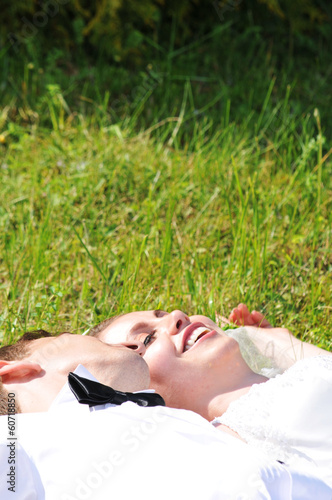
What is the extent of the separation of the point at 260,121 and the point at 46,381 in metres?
2.26

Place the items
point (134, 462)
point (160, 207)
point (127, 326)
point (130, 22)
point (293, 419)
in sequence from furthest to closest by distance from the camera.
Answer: point (130, 22)
point (160, 207)
point (127, 326)
point (293, 419)
point (134, 462)

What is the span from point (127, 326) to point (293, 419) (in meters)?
0.66

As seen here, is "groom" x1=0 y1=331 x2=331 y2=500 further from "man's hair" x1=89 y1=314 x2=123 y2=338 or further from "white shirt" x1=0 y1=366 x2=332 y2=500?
"man's hair" x1=89 y1=314 x2=123 y2=338

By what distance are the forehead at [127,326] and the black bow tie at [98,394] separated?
14.7 inches

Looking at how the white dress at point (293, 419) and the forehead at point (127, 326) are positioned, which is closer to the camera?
the white dress at point (293, 419)

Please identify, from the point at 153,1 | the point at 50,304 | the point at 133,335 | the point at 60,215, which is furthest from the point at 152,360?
the point at 153,1

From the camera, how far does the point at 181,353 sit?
2.06 metres

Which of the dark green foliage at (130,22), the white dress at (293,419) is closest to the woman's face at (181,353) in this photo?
the white dress at (293,419)

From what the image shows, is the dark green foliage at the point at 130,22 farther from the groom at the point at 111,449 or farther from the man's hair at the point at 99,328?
the groom at the point at 111,449

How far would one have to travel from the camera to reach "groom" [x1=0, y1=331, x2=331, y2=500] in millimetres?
1463

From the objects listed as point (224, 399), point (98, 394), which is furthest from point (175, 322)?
point (98, 394)

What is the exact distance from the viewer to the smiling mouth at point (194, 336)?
2.10 meters

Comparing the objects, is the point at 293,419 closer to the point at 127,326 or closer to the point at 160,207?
the point at 127,326

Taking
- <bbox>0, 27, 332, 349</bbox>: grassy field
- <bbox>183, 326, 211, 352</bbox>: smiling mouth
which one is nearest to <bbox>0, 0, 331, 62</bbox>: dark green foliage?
<bbox>0, 27, 332, 349</bbox>: grassy field
